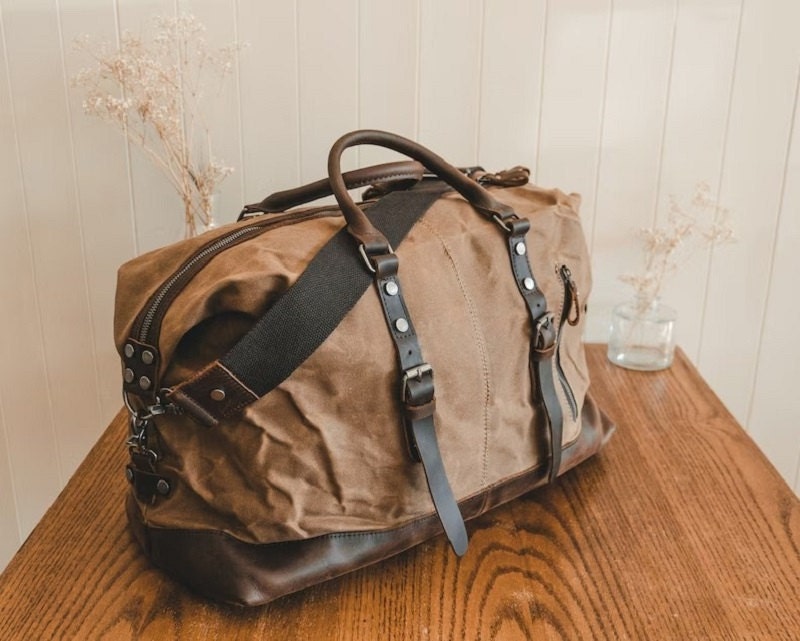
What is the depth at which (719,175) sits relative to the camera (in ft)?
3.59

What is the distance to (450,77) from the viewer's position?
41.3 inches

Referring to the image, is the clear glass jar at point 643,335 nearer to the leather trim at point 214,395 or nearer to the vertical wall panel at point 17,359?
the leather trim at point 214,395

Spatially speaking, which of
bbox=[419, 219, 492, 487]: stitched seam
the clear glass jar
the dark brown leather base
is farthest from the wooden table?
the clear glass jar

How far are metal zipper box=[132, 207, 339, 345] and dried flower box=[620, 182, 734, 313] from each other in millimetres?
579

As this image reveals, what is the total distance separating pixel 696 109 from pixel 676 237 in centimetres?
17

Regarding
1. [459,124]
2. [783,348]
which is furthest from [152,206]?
[783,348]

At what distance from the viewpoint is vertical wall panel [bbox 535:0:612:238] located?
1.03 m

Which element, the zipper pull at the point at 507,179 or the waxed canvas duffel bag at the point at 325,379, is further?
the zipper pull at the point at 507,179

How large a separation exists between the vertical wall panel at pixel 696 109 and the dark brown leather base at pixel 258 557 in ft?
2.10

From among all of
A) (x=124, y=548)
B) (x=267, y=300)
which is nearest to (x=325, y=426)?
(x=267, y=300)

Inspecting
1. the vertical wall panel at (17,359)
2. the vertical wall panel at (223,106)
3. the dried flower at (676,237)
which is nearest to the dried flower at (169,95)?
the vertical wall panel at (223,106)

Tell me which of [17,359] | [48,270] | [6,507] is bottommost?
[6,507]

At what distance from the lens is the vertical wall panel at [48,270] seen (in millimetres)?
1023

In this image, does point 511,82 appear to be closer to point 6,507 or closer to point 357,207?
point 357,207
